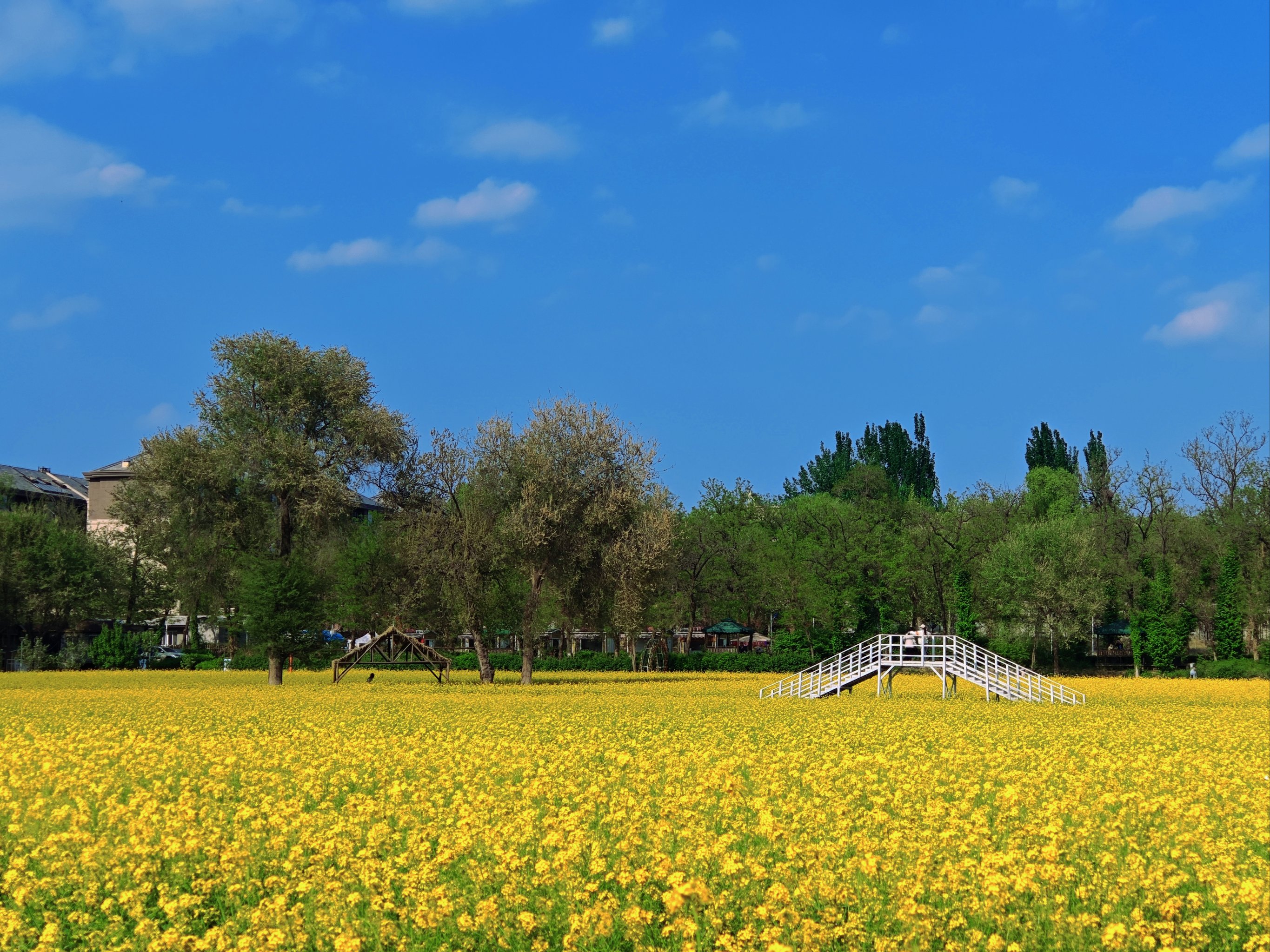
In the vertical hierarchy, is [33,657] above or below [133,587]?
below

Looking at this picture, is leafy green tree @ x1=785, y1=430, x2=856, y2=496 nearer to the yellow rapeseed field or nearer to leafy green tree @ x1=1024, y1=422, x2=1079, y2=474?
leafy green tree @ x1=1024, y1=422, x2=1079, y2=474

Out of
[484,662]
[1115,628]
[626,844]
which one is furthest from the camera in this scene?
[1115,628]

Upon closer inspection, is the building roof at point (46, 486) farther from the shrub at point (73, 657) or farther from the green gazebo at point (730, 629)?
the green gazebo at point (730, 629)

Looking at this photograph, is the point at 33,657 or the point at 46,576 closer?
the point at 33,657

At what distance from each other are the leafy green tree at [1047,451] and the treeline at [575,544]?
0.24 m

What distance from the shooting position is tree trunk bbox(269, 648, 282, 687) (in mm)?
59594

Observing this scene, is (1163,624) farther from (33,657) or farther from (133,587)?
(133,587)

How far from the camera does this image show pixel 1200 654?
299 feet

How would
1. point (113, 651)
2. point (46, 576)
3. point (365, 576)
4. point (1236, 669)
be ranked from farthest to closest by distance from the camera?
point (365, 576) → point (46, 576) → point (113, 651) → point (1236, 669)

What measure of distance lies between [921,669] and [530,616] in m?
19.3

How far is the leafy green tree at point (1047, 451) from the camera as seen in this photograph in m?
141

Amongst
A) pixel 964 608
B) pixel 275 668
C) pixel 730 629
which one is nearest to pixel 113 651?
pixel 275 668

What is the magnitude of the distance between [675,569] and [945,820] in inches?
1951

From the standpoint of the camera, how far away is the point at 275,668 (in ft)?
198
